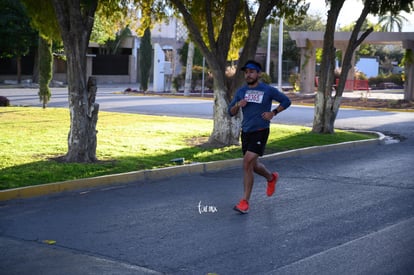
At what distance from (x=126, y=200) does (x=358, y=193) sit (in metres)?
3.34

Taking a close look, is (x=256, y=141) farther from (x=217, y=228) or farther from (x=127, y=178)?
(x=127, y=178)

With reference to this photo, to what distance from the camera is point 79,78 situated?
1126cm

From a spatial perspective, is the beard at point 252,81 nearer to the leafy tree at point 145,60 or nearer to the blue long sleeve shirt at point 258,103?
the blue long sleeve shirt at point 258,103

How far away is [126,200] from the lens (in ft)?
29.5

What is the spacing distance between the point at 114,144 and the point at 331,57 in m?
6.64

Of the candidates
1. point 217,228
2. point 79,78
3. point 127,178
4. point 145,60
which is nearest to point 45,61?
point 79,78

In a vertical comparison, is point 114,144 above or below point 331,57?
below

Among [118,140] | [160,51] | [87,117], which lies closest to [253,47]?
[118,140]

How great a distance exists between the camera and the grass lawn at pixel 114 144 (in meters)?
10.4

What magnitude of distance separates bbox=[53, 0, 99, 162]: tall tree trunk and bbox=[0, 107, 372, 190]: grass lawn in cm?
40

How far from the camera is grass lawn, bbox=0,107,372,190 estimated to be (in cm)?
1044

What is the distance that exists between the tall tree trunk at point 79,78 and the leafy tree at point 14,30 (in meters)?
29.6

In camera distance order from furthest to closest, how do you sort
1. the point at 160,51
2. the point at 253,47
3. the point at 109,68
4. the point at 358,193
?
the point at 109,68 → the point at 160,51 → the point at 253,47 → the point at 358,193

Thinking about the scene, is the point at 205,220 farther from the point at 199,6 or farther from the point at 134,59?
the point at 134,59
